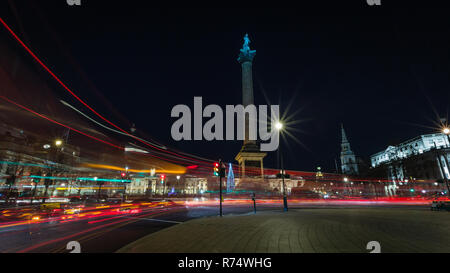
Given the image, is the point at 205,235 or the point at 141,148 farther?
the point at 141,148

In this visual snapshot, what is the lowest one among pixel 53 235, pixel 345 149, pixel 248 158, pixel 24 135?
pixel 53 235

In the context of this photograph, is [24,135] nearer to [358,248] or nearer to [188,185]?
[188,185]

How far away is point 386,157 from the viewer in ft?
347

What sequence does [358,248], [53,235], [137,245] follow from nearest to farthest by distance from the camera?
1. [358,248]
2. [137,245]
3. [53,235]

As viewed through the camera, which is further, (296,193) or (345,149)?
(345,149)

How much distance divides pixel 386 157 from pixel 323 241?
128 m

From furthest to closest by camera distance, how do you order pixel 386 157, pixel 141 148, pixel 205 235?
pixel 386 157, pixel 141 148, pixel 205 235

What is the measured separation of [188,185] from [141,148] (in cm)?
4161

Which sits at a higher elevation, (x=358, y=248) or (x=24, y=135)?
(x=24, y=135)

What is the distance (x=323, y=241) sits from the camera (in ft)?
18.1
